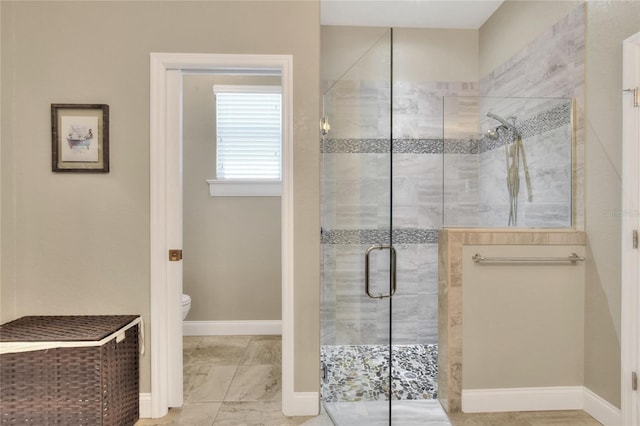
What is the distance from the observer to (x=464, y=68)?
2.94 metres

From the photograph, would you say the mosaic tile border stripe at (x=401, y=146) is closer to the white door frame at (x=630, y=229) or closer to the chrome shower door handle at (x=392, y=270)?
the chrome shower door handle at (x=392, y=270)

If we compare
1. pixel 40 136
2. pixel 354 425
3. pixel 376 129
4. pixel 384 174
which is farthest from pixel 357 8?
pixel 354 425

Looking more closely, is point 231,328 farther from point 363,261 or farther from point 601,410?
point 601,410

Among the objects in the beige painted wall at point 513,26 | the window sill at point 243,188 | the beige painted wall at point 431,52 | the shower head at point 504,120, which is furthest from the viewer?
the window sill at point 243,188

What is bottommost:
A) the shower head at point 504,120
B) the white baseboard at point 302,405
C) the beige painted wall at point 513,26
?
the white baseboard at point 302,405

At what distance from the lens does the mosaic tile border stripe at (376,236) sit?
1560 millimetres

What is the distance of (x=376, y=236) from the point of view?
1.56 metres

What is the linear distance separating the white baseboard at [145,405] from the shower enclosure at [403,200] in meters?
0.99

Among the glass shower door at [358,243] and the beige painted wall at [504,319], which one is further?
the beige painted wall at [504,319]

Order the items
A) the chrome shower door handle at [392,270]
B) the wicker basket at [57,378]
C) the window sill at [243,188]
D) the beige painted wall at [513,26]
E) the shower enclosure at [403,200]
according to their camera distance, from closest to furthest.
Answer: the chrome shower door handle at [392,270] < the shower enclosure at [403,200] < the wicker basket at [57,378] < the beige painted wall at [513,26] < the window sill at [243,188]

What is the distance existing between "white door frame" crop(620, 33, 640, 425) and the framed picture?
259 cm

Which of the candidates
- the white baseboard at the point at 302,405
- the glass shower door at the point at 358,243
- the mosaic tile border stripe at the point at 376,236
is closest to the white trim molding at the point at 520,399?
the glass shower door at the point at 358,243

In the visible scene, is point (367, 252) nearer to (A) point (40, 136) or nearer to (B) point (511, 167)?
(B) point (511, 167)

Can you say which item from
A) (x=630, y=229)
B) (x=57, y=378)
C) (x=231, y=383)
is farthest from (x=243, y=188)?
(x=630, y=229)
